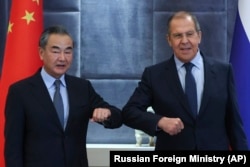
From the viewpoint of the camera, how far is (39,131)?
181 centimetres

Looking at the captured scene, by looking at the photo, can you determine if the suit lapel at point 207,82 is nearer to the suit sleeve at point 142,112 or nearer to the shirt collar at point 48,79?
the suit sleeve at point 142,112

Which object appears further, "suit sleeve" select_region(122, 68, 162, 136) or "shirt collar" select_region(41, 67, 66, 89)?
"shirt collar" select_region(41, 67, 66, 89)

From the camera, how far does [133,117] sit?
185cm

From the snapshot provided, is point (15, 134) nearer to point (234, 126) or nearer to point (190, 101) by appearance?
point (190, 101)

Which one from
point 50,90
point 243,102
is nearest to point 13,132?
point 50,90

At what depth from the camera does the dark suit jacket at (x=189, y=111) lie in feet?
5.93

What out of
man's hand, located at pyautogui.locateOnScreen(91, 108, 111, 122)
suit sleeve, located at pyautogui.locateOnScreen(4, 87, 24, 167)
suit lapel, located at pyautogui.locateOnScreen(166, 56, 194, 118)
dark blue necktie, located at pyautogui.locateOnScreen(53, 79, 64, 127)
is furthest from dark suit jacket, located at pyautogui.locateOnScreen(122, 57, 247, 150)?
suit sleeve, located at pyautogui.locateOnScreen(4, 87, 24, 167)

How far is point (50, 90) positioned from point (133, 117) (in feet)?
1.14

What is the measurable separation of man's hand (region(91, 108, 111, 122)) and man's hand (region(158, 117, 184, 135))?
212 millimetres

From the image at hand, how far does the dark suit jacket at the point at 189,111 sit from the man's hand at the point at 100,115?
0.35 ft

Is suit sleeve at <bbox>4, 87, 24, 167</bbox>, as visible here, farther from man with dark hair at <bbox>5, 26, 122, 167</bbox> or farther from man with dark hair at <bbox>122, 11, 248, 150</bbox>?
man with dark hair at <bbox>122, 11, 248, 150</bbox>

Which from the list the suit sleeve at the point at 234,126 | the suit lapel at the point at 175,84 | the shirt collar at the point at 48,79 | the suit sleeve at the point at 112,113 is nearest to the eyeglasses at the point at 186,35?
the suit lapel at the point at 175,84

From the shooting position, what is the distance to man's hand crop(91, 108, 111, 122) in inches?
69.7

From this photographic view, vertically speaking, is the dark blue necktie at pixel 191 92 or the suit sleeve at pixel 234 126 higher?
the dark blue necktie at pixel 191 92
